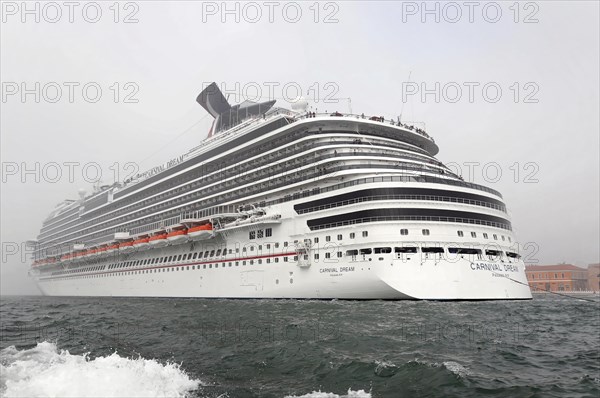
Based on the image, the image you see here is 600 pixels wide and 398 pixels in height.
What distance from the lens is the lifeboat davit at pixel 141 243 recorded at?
44688 millimetres

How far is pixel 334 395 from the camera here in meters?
8.22

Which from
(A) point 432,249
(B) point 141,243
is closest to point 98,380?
(A) point 432,249

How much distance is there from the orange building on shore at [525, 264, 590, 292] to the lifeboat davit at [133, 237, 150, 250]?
83.4 metres

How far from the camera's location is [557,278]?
311ft

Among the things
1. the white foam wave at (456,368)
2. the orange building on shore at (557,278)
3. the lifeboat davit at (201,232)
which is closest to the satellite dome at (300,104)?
the lifeboat davit at (201,232)

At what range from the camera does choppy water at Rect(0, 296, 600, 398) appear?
28.0 ft

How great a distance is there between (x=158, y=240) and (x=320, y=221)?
20432 millimetres

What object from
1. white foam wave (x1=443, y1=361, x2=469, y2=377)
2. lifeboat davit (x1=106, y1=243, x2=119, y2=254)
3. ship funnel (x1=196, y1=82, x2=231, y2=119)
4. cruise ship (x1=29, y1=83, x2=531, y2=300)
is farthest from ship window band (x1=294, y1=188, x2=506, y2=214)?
lifeboat davit (x1=106, y1=243, x2=119, y2=254)

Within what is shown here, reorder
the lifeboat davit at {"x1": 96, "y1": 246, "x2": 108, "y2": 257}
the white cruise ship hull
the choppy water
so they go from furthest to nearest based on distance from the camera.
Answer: the lifeboat davit at {"x1": 96, "y1": 246, "x2": 108, "y2": 257} → the white cruise ship hull → the choppy water

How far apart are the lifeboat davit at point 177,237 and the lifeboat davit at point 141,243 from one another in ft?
16.7

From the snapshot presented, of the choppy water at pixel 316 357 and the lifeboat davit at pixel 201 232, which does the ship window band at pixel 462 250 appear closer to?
the choppy water at pixel 316 357

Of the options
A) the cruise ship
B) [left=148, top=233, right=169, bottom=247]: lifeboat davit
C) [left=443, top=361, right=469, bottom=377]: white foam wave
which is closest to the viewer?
[left=443, top=361, right=469, bottom=377]: white foam wave

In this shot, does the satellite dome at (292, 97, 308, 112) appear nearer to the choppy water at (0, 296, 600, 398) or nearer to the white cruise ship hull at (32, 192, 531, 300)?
the white cruise ship hull at (32, 192, 531, 300)

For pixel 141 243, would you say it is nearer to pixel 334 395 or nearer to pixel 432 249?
pixel 432 249
